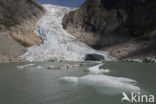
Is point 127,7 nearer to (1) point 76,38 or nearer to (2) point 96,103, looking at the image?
(1) point 76,38

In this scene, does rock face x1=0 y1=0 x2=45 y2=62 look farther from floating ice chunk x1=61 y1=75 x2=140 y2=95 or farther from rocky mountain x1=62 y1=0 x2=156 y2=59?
floating ice chunk x1=61 y1=75 x2=140 y2=95

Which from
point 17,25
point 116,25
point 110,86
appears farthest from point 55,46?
point 110,86

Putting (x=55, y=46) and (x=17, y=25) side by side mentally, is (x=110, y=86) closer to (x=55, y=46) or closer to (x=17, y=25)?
(x=55, y=46)

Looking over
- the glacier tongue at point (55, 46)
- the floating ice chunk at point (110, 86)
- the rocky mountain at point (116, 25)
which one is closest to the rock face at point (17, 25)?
the glacier tongue at point (55, 46)

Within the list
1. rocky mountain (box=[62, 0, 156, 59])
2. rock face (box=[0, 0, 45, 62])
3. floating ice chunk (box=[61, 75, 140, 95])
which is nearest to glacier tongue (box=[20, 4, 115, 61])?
→ rock face (box=[0, 0, 45, 62])

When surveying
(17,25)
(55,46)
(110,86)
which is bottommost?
(110,86)

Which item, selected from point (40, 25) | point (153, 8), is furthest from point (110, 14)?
point (40, 25)
